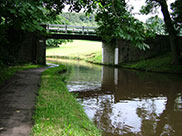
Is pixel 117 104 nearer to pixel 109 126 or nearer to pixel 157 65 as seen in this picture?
pixel 109 126

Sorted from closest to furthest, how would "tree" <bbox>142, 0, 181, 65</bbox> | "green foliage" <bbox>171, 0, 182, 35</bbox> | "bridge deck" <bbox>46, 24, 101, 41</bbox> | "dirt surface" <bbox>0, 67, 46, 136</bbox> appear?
"dirt surface" <bbox>0, 67, 46, 136</bbox> → "tree" <bbox>142, 0, 181, 65</bbox> → "green foliage" <bbox>171, 0, 182, 35</bbox> → "bridge deck" <bbox>46, 24, 101, 41</bbox>

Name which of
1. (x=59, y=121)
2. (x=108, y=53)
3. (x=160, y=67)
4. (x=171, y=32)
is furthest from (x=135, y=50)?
(x=59, y=121)

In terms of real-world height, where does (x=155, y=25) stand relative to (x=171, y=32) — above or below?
below

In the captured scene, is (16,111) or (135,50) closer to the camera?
(16,111)

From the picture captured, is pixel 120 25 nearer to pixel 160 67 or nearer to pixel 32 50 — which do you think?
pixel 160 67

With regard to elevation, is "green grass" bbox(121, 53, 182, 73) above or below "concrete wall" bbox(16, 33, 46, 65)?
below

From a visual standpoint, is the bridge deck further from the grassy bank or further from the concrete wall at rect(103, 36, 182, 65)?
the grassy bank

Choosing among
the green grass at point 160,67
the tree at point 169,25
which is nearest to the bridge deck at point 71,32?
the green grass at point 160,67

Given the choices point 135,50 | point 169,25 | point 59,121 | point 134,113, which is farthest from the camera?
point 135,50

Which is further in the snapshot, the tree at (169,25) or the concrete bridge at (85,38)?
the concrete bridge at (85,38)

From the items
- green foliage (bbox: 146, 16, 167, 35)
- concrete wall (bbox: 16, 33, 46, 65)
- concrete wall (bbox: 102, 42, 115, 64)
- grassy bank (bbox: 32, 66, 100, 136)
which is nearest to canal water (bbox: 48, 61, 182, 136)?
grassy bank (bbox: 32, 66, 100, 136)

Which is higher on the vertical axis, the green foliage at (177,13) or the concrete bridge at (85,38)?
the green foliage at (177,13)

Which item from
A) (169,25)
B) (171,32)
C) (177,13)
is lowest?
(171,32)

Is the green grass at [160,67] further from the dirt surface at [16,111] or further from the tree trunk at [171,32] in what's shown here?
the dirt surface at [16,111]
